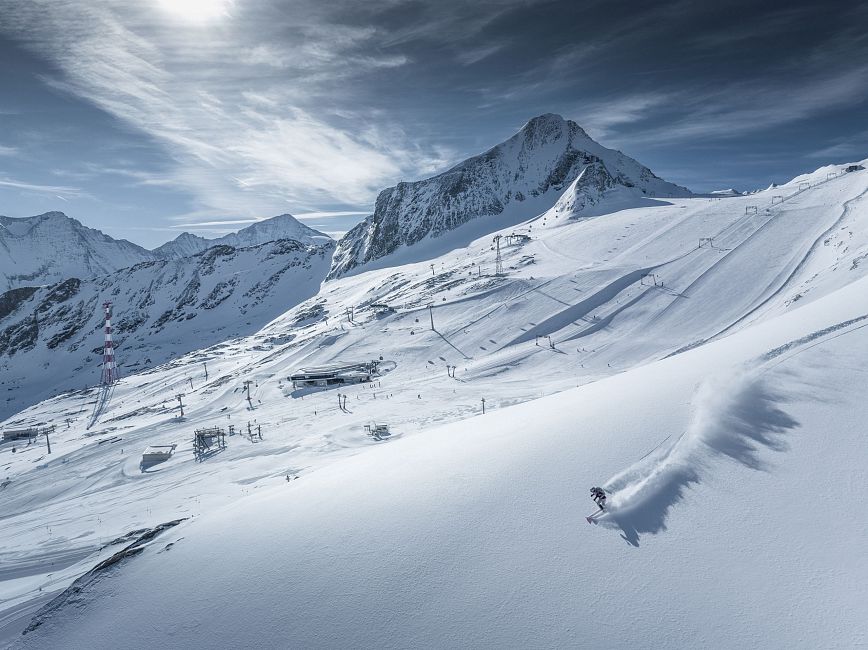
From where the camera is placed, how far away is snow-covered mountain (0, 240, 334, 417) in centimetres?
12731

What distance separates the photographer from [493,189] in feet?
484

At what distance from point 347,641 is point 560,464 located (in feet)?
12.9

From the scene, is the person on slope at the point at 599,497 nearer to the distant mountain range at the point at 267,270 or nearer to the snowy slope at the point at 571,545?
the snowy slope at the point at 571,545

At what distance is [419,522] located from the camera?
6.26 metres

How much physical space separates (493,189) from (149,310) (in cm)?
13773

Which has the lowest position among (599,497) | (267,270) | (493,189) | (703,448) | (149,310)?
(599,497)

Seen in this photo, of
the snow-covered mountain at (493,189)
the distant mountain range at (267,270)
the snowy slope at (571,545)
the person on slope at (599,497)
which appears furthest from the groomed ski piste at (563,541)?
the snow-covered mountain at (493,189)

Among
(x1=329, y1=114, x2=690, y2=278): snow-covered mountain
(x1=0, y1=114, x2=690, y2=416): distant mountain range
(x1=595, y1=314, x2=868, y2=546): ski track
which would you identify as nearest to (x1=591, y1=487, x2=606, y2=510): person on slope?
(x1=595, y1=314, x2=868, y2=546): ski track

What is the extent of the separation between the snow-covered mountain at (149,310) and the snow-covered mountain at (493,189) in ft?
77.4

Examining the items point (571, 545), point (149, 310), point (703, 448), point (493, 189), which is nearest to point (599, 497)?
point (571, 545)

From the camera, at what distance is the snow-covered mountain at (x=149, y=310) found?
127312 millimetres

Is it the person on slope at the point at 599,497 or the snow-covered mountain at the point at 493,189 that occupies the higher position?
the snow-covered mountain at the point at 493,189

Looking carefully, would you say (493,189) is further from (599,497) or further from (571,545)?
(571,545)

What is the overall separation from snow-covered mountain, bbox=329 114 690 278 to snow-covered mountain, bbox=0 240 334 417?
2361cm
